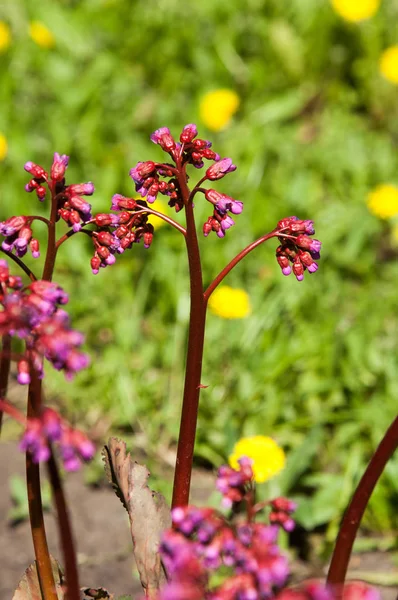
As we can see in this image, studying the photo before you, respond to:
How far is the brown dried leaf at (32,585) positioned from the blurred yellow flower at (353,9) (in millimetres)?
3973

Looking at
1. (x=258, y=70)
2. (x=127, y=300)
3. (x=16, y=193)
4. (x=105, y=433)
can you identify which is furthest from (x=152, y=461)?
(x=258, y=70)

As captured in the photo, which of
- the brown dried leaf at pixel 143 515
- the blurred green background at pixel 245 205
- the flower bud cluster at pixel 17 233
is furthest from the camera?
the blurred green background at pixel 245 205

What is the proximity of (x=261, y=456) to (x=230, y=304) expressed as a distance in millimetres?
812

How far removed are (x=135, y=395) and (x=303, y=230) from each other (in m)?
1.85

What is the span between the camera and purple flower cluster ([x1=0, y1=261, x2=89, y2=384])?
104 centimetres

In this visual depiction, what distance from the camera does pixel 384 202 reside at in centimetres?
374

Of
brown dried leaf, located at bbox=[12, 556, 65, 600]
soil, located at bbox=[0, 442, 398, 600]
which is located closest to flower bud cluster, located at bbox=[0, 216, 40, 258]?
brown dried leaf, located at bbox=[12, 556, 65, 600]

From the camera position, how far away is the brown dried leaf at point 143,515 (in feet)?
4.68

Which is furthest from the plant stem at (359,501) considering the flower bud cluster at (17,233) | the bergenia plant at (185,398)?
the flower bud cluster at (17,233)

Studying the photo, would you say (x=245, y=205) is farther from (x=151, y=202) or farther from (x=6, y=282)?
(x=6, y=282)

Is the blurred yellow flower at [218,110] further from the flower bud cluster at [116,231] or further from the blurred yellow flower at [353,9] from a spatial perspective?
the flower bud cluster at [116,231]

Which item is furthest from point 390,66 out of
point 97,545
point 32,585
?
point 32,585

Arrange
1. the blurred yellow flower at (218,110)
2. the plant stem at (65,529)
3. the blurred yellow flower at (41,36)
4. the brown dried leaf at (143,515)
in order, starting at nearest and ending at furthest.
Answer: the plant stem at (65,529), the brown dried leaf at (143,515), the blurred yellow flower at (218,110), the blurred yellow flower at (41,36)

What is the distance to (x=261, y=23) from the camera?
5086mm
